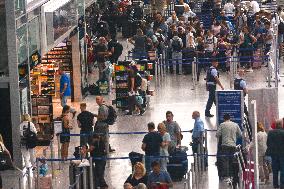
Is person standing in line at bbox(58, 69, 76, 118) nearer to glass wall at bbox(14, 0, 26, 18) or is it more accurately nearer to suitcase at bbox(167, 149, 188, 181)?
glass wall at bbox(14, 0, 26, 18)

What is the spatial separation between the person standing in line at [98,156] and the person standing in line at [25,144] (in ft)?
6.91

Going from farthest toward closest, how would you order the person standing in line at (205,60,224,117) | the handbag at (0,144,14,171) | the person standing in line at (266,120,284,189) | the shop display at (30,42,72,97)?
1. the shop display at (30,42,72,97)
2. the person standing in line at (205,60,224,117)
3. the handbag at (0,144,14,171)
4. the person standing in line at (266,120,284,189)

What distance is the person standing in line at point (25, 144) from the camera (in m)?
34.0

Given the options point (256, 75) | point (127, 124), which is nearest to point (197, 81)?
point (256, 75)

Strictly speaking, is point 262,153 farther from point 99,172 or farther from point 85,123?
point 85,123

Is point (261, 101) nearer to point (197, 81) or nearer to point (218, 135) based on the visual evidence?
point (218, 135)

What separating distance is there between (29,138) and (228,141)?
5.14m

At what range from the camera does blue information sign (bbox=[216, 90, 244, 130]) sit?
34219 mm

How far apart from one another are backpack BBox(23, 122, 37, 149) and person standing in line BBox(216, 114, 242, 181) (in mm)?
4665

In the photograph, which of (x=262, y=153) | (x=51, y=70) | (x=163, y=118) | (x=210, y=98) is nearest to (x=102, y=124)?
(x=262, y=153)

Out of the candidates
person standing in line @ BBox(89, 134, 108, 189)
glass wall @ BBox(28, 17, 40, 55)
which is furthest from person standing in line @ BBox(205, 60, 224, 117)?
person standing in line @ BBox(89, 134, 108, 189)

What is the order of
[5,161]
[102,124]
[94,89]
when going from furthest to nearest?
[94,89] < [102,124] < [5,161]

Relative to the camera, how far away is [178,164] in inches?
1298

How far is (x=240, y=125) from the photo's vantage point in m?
33.9
